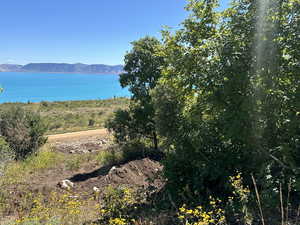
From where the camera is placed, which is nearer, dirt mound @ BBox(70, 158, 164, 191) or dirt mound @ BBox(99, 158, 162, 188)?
dirt mound @ BBox(70, 158, 164, 191)

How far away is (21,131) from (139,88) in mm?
5661

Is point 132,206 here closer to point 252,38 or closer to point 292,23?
point 252,38

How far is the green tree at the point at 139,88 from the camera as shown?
32.2ft

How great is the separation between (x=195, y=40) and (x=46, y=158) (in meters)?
9.20

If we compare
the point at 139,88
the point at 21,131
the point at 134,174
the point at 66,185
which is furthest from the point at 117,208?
the point at 21,131

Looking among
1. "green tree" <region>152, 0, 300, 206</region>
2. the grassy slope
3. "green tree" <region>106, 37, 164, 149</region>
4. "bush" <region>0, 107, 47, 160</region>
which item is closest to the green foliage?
"green tree" <region>152, 0, 300, 206</region>

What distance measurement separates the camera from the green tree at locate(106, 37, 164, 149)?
32.2 ft

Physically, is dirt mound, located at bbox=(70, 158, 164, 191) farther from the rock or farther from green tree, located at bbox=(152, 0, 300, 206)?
green tree, located at bbox=(152, 0, 300, 206)

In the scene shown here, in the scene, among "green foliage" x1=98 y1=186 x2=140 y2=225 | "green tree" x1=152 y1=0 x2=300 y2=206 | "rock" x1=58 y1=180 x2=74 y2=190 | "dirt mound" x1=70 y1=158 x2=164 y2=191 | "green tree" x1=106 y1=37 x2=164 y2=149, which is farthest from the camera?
"green tree" x1=106 y1=37 x2=164 y2=149

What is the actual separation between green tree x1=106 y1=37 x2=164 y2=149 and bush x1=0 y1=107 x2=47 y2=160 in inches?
140

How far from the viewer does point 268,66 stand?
3.40 m

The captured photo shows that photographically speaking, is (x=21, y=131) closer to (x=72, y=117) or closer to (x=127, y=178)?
(x=127, y=178)

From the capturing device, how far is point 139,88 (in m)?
10.1

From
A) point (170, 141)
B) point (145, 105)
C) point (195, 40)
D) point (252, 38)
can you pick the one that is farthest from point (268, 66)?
point (145, 105)
